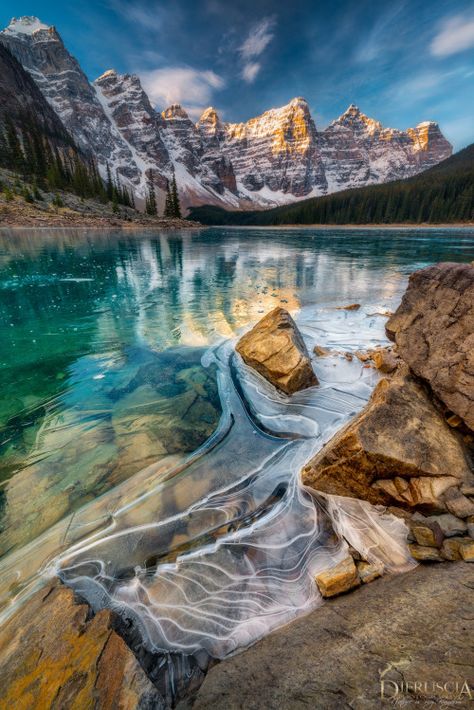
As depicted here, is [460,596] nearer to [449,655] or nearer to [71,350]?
[449,655]

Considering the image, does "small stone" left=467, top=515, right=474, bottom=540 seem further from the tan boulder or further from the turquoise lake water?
the turquoise lake water

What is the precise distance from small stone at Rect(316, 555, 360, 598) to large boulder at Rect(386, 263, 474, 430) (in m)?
2.60

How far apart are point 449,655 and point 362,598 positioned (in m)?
1.08

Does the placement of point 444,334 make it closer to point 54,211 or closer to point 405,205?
point 54,211

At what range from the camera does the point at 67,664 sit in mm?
2170

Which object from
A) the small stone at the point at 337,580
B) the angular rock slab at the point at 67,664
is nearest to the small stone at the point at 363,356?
the small stone at the point at 337,580

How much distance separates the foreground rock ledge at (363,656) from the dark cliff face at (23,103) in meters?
173

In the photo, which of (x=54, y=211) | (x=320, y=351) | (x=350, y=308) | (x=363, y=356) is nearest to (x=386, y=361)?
(x=363, y=356)

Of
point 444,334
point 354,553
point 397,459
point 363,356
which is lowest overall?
point 354,553

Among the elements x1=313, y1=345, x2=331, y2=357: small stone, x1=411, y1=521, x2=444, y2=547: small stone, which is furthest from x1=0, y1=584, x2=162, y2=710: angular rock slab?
x1=313, y1=345, x2=331, y2=357: small stone

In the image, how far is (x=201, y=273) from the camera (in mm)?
22000

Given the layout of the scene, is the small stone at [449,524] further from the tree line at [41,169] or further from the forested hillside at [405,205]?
the forested hillside at [405,205]

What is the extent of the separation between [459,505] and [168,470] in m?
3.82

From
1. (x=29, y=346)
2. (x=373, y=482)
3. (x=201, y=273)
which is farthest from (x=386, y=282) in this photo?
(x=29, y=346)
